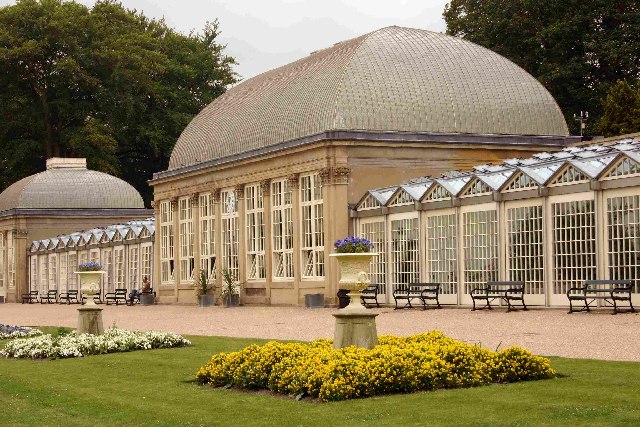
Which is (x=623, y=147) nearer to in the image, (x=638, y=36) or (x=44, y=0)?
(x=638, y=36)

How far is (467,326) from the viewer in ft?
94.4

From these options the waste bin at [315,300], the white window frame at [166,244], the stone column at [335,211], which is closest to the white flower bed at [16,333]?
the waste bin at [315,300]

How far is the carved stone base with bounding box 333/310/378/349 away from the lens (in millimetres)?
18719

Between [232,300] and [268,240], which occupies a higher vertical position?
[268,240]

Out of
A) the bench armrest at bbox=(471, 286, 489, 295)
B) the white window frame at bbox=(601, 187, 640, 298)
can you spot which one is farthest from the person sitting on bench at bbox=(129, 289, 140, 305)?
the white window frame at bbox=(601, 187, 640, 298)

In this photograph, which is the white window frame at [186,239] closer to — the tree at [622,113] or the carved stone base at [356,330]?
the tree at [622,113]

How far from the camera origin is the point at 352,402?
1534 centimetres

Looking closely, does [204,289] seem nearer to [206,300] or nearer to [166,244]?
[206,300]

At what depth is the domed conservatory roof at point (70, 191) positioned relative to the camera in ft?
269

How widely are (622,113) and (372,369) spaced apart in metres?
41.3

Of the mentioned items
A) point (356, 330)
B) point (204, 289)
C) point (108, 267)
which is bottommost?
point (356, 330)

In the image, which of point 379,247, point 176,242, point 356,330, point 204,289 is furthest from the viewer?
point 176,242

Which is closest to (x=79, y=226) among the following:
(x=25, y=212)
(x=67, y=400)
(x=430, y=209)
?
(x=25, y=212)

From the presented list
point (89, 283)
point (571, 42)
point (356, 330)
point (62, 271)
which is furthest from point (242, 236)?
point (356, 330)
